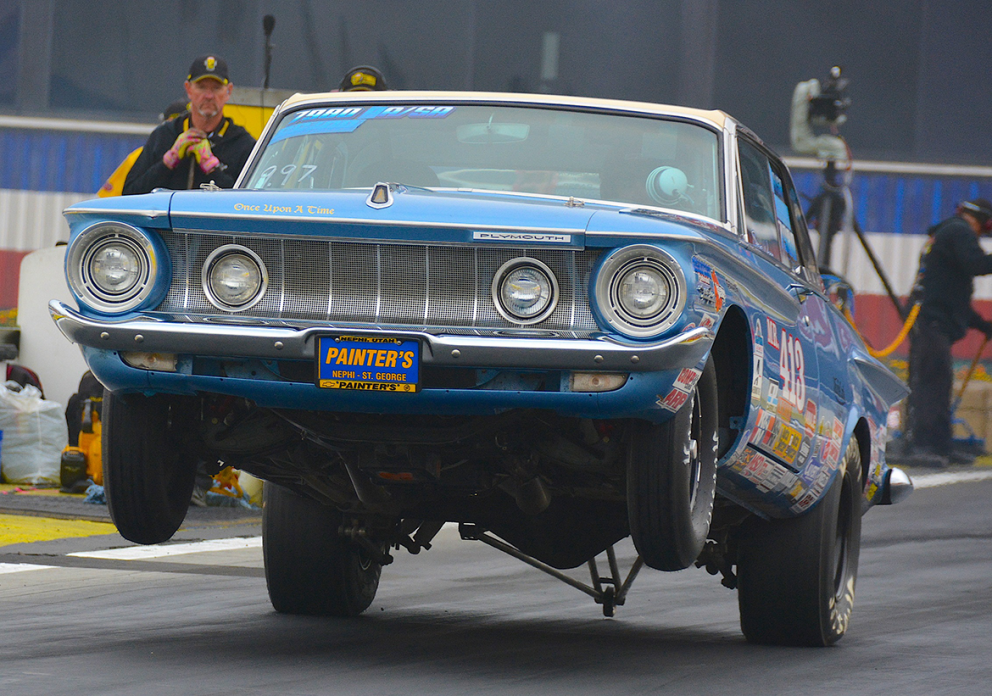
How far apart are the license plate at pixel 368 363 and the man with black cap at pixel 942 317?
1080 cm

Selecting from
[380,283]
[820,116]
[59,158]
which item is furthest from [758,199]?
[59,158]

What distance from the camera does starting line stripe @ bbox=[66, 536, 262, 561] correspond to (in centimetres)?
791

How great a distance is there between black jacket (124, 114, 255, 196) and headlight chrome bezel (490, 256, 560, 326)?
3826 millimetres

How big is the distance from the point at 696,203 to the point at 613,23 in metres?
13.8

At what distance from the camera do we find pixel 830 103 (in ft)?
58.5

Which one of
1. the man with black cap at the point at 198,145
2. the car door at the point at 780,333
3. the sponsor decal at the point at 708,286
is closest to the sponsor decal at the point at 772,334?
the car door at the point at 780,333

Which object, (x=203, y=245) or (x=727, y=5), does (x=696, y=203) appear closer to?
(x=203, y=245)

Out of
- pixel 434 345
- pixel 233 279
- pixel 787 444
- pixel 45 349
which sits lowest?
pixel 45 349

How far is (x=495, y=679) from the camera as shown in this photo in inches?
196

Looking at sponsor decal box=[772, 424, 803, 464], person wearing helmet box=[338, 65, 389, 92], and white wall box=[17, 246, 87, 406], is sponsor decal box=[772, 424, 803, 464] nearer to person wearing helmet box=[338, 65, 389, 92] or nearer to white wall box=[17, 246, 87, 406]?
person wearing helmet box=[338, 65, 389, 92]

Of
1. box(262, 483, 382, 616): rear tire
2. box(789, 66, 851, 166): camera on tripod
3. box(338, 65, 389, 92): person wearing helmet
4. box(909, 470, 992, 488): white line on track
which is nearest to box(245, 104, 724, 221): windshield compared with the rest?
box(262, 483, 382, 616): rear tire

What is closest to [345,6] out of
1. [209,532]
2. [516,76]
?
[516,76]

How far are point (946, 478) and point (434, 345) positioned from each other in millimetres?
10100

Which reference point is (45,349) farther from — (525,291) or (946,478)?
(525,291)
